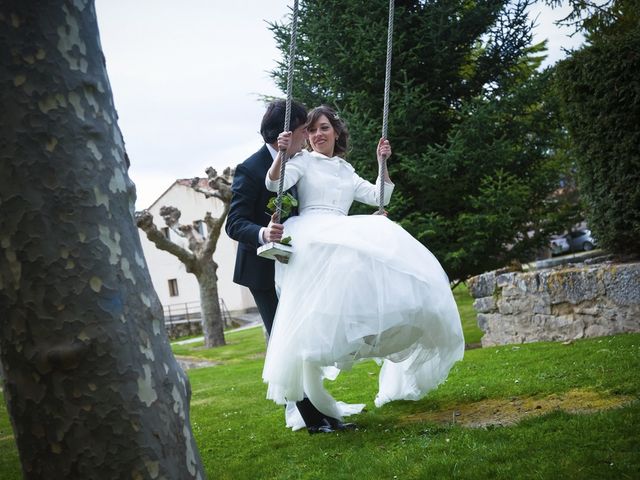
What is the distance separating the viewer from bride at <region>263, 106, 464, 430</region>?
387cm

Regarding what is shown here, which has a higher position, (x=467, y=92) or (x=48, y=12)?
(x=467, y=92)

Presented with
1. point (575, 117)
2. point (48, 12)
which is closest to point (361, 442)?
point (48, 12)

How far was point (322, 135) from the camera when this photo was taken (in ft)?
15.9

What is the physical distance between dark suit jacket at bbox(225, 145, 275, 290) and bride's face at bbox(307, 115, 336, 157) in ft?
1.19

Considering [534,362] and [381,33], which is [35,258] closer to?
[534,362]

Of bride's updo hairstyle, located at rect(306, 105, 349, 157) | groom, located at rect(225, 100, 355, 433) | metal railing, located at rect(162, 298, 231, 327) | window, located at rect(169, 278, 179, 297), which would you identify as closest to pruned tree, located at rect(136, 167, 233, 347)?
metal railing, located at rect(162, 298, 231, 327)

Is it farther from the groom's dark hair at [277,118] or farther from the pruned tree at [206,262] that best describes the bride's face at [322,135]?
the pruned tree at [206,262]

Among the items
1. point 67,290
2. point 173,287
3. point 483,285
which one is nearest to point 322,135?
point 67,290

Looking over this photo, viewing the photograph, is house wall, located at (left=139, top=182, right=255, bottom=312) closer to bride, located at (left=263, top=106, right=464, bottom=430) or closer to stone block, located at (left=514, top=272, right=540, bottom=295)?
stone block, located at (left=514, top=272, right=540, bottom=295)

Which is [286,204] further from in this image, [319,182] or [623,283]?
[623,283]

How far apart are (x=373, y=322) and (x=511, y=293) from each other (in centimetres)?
490

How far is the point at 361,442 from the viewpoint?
13.6ft

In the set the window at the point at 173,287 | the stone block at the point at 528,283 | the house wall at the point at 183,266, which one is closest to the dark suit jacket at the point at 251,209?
the stone block at the point at 528,283

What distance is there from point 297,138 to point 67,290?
298 centimetres
